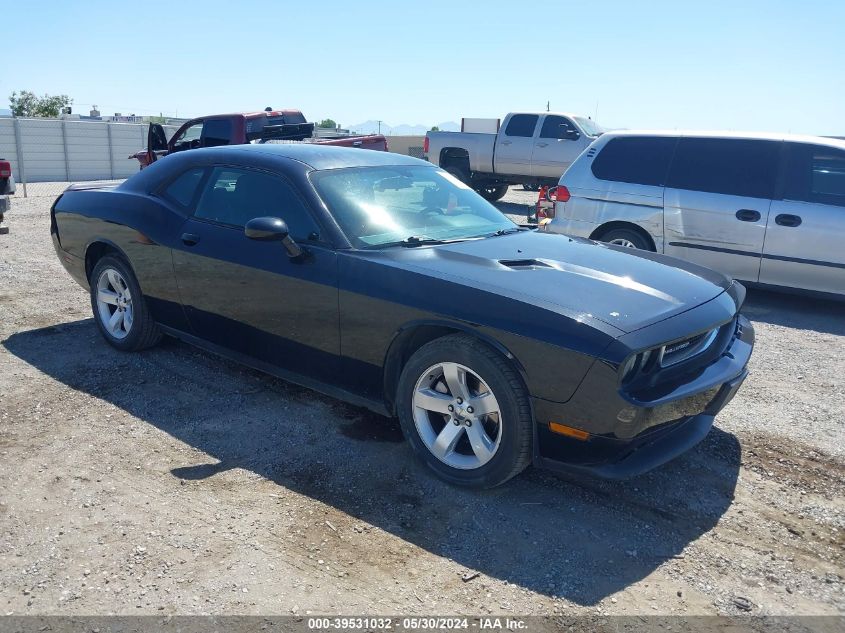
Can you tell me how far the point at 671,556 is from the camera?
312cm

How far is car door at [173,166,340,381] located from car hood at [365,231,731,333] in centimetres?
47

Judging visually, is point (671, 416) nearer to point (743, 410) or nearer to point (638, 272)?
point (638, 272)

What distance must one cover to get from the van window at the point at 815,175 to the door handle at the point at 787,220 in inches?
7.7

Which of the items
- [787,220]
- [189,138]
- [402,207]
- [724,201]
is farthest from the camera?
[189,138]

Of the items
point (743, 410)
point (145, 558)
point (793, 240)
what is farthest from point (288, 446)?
point (793, 240)

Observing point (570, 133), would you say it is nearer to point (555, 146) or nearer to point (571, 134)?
point (571, 134)

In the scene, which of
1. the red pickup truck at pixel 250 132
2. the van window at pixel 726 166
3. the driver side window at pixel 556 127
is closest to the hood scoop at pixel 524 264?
the van window at pixel 726 166

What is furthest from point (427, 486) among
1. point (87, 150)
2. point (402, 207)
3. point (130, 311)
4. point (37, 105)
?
point (37, 105)

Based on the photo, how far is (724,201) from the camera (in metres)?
7.36

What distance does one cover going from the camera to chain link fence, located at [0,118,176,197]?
22500 millimetres

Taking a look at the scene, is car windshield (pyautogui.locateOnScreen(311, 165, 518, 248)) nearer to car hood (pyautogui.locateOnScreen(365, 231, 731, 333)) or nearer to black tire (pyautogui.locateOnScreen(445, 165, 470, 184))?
car hood (pyautogui.locateOnScreen(365, 231, 731, 333))

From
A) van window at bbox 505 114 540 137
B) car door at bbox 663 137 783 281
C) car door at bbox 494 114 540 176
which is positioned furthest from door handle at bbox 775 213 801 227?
van window at bbox 505 114 540 137

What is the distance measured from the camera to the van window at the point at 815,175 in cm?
700

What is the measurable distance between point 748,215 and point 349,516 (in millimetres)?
5640
